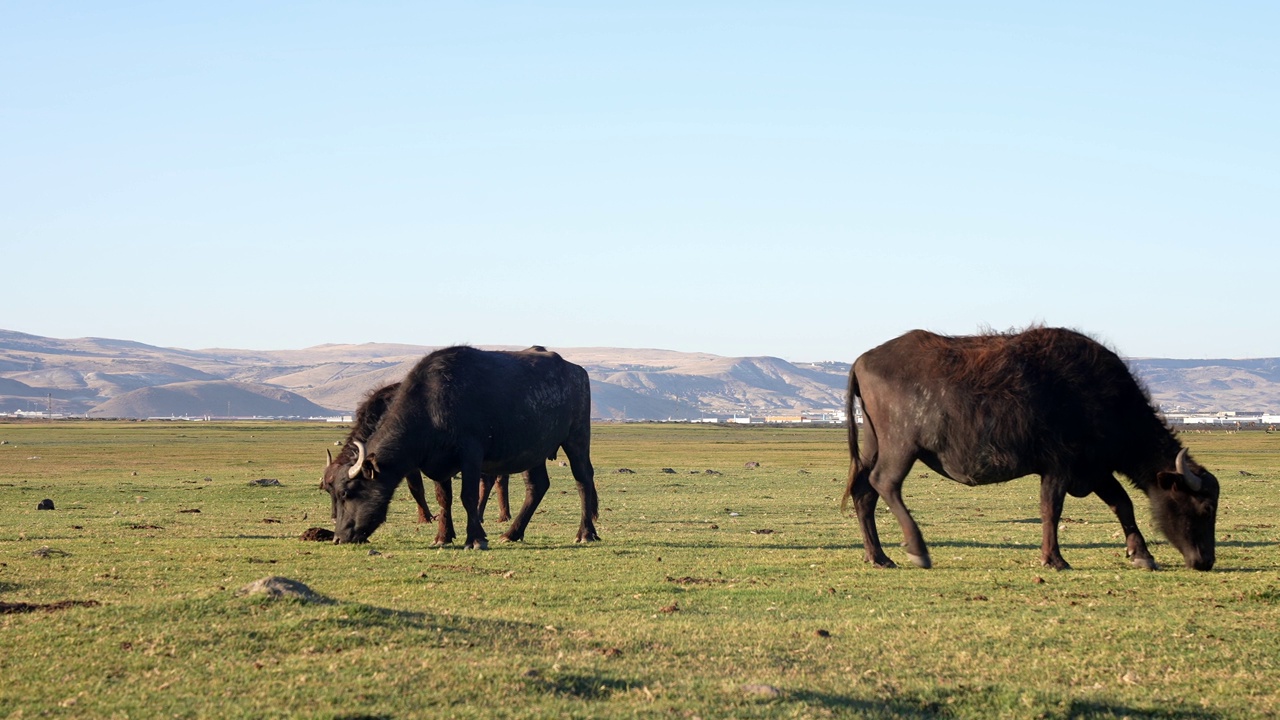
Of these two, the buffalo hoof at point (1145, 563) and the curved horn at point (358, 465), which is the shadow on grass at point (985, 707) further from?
the curved horn at point (358, 465)

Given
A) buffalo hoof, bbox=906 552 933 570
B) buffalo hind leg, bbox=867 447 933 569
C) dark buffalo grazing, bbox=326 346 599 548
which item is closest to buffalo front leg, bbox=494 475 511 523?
dark buffalo grazing, bbox=326 346 599 548

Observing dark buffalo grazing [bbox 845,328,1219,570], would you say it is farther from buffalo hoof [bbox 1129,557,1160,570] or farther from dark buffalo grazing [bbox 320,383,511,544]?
dark buffalo grazing [bbox 320,383,511,544]

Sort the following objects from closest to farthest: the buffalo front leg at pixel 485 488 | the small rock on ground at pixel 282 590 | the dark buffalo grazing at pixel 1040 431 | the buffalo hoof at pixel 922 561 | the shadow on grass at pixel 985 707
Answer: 1. the shadow on grass at pixel 985 707
2. the small rock on ground at pixel 282 590
3. the dark buffalo grazing at pixel 1040 431
4. the buffalo hoof at pixel 922 561
5. the buffalo front leg at pixel 485 488

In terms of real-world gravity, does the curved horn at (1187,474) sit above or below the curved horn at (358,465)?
above

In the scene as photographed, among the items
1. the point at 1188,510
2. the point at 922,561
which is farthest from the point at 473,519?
the point at 1188,510

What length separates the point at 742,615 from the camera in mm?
13867

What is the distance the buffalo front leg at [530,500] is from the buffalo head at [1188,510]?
412 inches

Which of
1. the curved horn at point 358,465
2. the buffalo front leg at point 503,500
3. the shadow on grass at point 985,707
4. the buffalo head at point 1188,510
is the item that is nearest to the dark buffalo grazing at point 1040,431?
the buffalo head at point 1188,510

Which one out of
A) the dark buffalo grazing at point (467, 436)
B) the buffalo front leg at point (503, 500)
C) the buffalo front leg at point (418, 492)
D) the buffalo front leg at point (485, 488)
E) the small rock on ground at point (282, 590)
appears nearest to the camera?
the small rock on ground at point (282, 590)

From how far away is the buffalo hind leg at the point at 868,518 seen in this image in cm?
1839

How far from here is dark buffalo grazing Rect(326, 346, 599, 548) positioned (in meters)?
21.5

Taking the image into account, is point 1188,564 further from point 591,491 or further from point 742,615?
point 591,491

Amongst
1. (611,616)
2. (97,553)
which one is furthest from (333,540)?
(611,616)

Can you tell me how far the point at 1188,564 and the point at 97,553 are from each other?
52.9 ft
